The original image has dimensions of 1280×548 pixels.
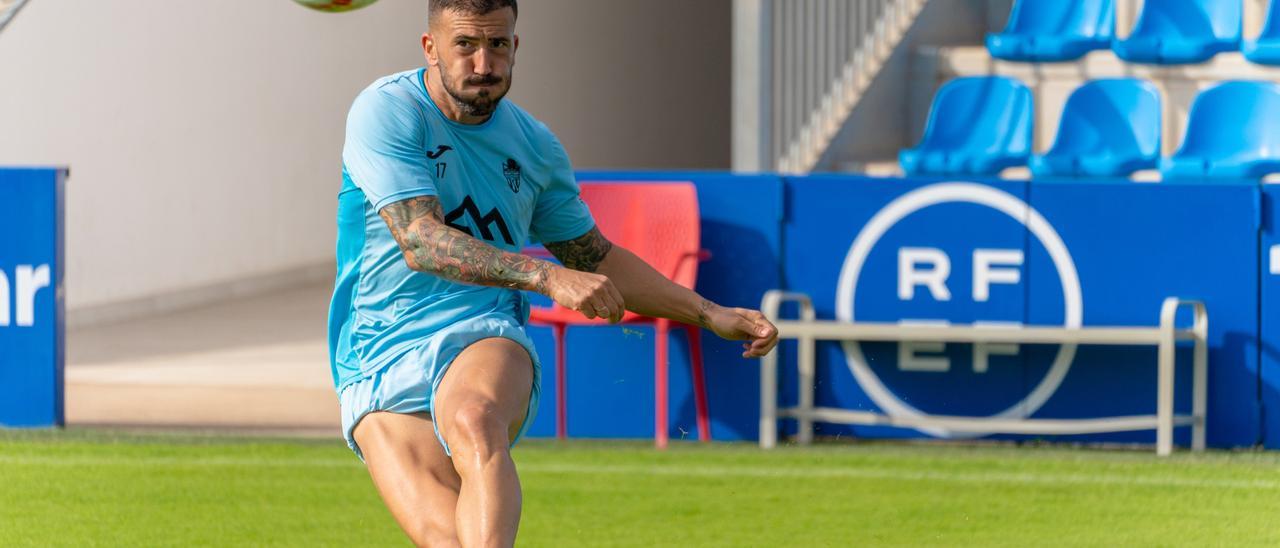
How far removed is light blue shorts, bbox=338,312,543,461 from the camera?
3861mm

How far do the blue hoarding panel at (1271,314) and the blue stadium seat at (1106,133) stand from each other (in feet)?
10.6

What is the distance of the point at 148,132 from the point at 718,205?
650cm

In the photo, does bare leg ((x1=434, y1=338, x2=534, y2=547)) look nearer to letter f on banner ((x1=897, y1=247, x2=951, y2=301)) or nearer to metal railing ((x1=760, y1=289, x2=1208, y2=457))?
metal railing ((x1=760, y1=289, x2=1208, y2=457))

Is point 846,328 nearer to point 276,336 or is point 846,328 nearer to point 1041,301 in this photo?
point 1041,301

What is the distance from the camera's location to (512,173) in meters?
4.06

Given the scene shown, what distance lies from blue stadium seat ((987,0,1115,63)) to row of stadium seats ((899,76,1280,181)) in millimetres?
248

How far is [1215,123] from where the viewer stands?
1148cm

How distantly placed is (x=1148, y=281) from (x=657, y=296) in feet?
15.1

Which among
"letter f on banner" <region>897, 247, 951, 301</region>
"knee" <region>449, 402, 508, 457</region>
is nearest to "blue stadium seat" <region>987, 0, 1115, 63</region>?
"letter f on banner" <region>897, 247, 951, 301</region>

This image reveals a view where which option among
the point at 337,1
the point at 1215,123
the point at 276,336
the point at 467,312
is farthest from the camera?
the point at 276,336

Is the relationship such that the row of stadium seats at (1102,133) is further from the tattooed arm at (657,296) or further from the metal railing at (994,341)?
the tattooed arm at (657,296)

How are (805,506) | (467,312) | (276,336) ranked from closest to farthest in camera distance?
(467,312)
(805,506)
(276,336)

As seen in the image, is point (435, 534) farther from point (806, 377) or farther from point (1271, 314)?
point (1271, 314)

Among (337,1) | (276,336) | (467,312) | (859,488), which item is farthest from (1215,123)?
(467,312)
